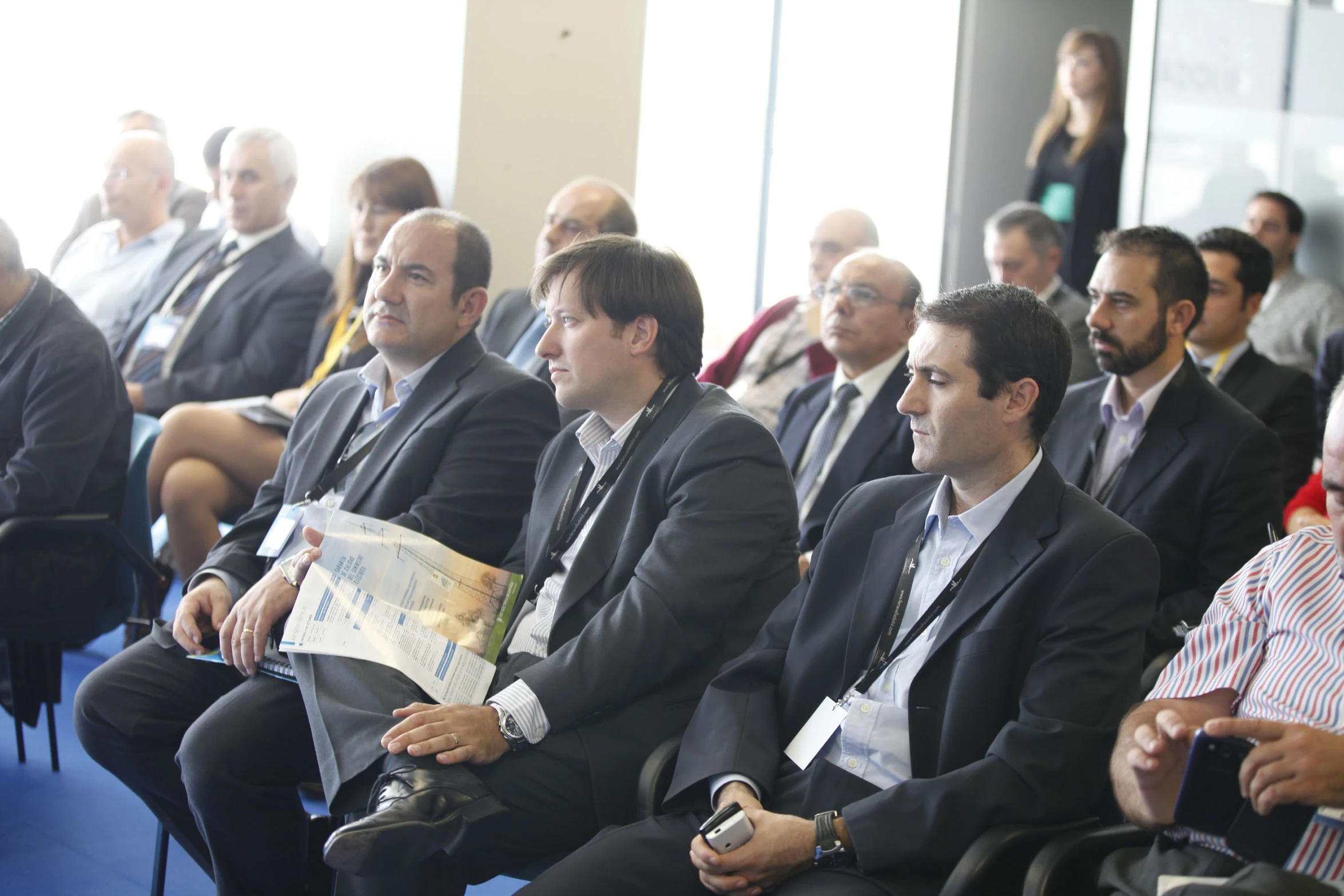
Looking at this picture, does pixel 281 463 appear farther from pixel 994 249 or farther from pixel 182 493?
pixel 994 249

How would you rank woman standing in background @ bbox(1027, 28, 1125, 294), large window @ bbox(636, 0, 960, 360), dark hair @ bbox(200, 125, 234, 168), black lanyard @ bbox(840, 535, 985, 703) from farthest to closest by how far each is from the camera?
large window @ bbox(636, 0, 960, 360)
dark hair @ bbox(200, 125, 234, 168)
woman standing in background @ bbox(1027, 28, 1125, 294)
black lanyard @ bbox(840, 535, 985, 703)

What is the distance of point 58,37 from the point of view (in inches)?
258

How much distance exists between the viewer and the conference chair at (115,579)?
3.47 meters

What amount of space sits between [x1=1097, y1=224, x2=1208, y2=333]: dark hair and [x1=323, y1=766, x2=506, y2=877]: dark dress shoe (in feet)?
6.99

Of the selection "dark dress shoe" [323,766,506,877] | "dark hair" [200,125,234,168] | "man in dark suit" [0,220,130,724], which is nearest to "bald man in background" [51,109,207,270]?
"dark hair" [200,125,234,168]

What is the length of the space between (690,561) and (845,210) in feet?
9.52

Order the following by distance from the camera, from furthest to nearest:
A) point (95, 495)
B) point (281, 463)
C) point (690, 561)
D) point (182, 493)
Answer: point (182, 493)
point (95, 495)
point (281, 463)
point (690, 561)

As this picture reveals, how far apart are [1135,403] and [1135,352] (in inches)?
5.0

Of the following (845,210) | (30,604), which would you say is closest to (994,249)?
(845,210)

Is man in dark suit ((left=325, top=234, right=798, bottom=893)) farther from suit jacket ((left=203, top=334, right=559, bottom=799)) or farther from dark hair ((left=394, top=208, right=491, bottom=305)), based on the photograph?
dark hair ((left=394, top=208, right=491, bottom=305))

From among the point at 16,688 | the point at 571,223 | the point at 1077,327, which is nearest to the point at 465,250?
the point at 571,223

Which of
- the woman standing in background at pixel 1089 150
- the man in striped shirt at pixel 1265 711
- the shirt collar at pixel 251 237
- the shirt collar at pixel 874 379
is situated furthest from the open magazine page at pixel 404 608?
the woman standing in background at pixel 1089 150

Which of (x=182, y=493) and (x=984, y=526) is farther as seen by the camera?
(x=182, y=493)

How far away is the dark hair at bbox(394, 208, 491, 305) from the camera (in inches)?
119
